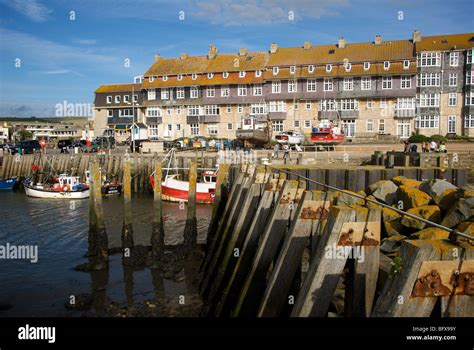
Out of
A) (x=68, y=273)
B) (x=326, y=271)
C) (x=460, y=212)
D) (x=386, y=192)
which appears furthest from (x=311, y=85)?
(x=326, y=271)

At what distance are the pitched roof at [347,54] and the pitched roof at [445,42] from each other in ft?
5.88

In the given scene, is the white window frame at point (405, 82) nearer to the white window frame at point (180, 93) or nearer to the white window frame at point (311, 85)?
the white window frame at point (311, 85)

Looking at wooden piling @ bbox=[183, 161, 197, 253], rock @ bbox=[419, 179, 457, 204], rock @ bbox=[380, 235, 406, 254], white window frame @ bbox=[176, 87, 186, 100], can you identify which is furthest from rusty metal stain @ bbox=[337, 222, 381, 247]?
white window frame @ bbox=[176, 87, 186, 100]

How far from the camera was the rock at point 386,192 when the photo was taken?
552 inches

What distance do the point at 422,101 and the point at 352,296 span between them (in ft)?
204

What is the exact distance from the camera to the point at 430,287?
420 cm

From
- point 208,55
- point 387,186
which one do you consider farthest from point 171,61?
point 387,186

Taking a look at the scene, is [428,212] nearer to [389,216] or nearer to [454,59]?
[389,216]

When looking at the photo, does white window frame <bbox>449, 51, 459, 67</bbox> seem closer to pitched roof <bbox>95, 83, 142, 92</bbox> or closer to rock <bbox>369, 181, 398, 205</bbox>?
pitched roof <bbox>95, 83, 142, 92</bbox>

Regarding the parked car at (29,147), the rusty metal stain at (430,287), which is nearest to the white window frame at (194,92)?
the parked car at (29,147)

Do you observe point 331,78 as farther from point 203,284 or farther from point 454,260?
point 454,260

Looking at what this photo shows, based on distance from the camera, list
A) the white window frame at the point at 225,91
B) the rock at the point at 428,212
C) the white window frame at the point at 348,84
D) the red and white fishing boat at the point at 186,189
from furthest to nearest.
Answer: the white window frame at the point at 225,91 < the white window frame at the point at 348,84 < the red and white fishing boat at the point at 186,189 < the rock at the point at 428,212

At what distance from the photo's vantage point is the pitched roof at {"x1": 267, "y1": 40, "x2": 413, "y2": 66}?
61.5 metres

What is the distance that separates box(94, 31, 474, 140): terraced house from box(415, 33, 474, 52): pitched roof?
0.40 ft
